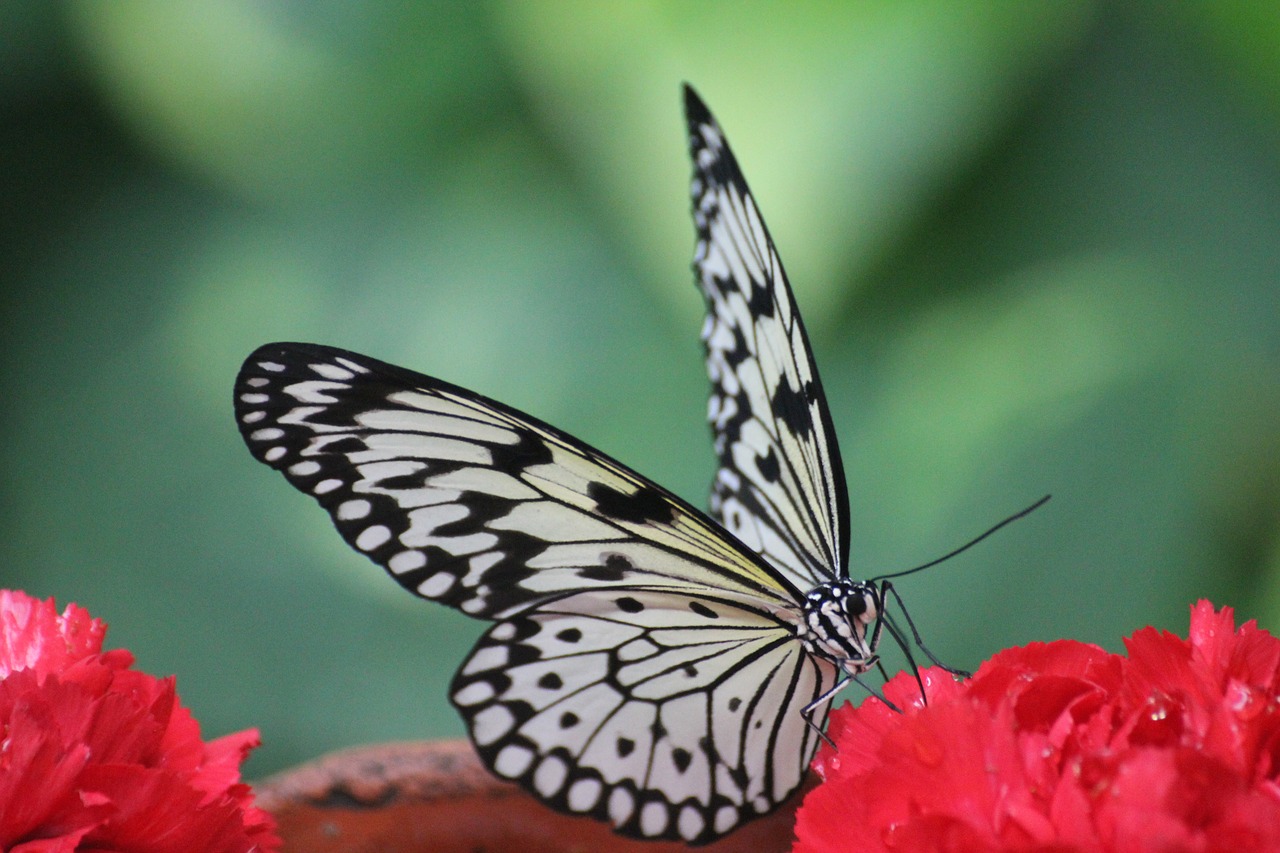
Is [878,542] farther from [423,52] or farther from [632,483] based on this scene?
[423,52]

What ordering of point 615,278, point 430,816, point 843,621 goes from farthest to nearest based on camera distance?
1. point 615,278
2. point 430,816
3. point 843,621

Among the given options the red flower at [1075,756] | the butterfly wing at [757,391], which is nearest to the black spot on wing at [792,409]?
the butterfly wing at [757,391]

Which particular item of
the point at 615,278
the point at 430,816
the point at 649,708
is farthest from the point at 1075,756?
the point at 615,278

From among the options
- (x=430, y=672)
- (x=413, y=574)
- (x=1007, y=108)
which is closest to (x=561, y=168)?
(x=1007, y=108)

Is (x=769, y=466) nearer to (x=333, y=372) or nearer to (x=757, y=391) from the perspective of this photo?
(x=757, y=391)

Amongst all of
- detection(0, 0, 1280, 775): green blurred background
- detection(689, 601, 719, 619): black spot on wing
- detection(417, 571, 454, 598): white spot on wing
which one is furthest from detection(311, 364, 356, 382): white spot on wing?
detection(0, 0, 1280, 775): green blurred background

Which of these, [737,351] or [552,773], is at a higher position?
[737,351]

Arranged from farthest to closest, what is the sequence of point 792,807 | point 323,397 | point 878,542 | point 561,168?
point 561,168 < point 878,542 < point 792,807 < point 323,397
